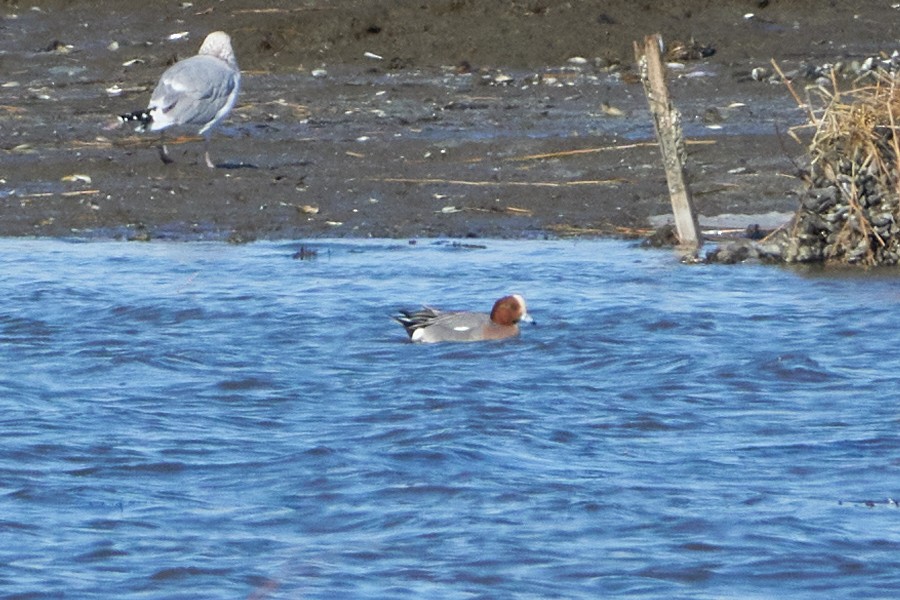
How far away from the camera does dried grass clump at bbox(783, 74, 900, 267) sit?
948 centimetres

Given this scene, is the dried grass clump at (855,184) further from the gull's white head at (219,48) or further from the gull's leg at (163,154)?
the gull's white head at (219,48)

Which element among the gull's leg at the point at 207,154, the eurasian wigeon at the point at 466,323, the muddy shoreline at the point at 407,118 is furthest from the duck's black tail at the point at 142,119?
the eurasian wigeon at the point at 466,323

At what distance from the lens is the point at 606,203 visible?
38.2ft

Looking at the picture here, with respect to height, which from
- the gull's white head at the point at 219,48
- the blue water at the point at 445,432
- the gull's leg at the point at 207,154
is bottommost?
the blue water at the point at 445,432

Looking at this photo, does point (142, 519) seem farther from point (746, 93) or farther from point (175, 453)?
point (746, 93)

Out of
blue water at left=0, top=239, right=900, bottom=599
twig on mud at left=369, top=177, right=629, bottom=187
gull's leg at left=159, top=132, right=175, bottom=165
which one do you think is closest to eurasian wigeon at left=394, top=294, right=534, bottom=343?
blue water at left=0, top=239, right=900, bottom=599

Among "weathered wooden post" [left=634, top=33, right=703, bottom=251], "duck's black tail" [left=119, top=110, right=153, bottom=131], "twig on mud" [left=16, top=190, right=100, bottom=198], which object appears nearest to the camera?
"weathered wooden post" [left=634, top=33, right=703, bottom=251]

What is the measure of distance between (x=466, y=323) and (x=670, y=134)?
2.50 meters

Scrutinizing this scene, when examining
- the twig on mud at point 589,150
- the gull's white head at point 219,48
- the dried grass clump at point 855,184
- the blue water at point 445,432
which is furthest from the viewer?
the gull's white head at point 219,48

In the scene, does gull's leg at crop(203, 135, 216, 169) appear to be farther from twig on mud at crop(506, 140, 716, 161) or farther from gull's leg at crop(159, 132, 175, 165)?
twig on mud at crop(506, 140, 716, 161)

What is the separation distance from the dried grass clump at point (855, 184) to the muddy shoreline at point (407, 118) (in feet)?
4.46

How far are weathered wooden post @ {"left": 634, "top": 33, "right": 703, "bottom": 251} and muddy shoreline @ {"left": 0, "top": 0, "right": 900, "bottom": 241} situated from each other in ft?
2.66

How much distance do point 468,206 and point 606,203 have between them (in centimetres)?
93

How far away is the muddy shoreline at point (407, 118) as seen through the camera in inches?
455
